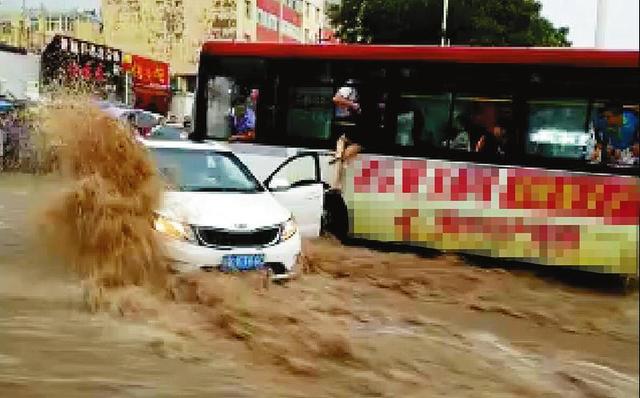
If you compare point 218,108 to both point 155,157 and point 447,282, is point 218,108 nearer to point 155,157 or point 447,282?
point 155,157

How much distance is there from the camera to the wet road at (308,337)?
4.20m

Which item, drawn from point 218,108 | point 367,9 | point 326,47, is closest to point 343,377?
point 326,47

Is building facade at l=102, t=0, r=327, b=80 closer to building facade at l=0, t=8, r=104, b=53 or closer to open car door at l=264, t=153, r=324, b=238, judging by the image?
open car door at l=264, t=153, r=324, b=238

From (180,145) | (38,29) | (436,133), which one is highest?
(38,29)

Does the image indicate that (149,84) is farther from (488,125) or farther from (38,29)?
(488,125)

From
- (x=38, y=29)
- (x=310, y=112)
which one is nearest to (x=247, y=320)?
(x=310, y=112)

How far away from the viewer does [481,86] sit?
8.44m

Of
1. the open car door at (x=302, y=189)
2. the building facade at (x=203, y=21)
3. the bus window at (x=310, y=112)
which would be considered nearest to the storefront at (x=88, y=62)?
the building facade at (x=203, y=21)

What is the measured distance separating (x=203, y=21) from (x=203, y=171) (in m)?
2.55

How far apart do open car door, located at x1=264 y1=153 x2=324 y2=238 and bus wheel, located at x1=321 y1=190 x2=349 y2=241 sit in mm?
258

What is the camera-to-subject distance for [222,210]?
22.2ft

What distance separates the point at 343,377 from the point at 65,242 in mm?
3327

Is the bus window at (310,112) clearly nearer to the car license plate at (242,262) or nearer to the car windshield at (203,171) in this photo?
the car windshield at (203,171)

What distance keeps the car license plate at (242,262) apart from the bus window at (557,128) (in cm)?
Result: 241
